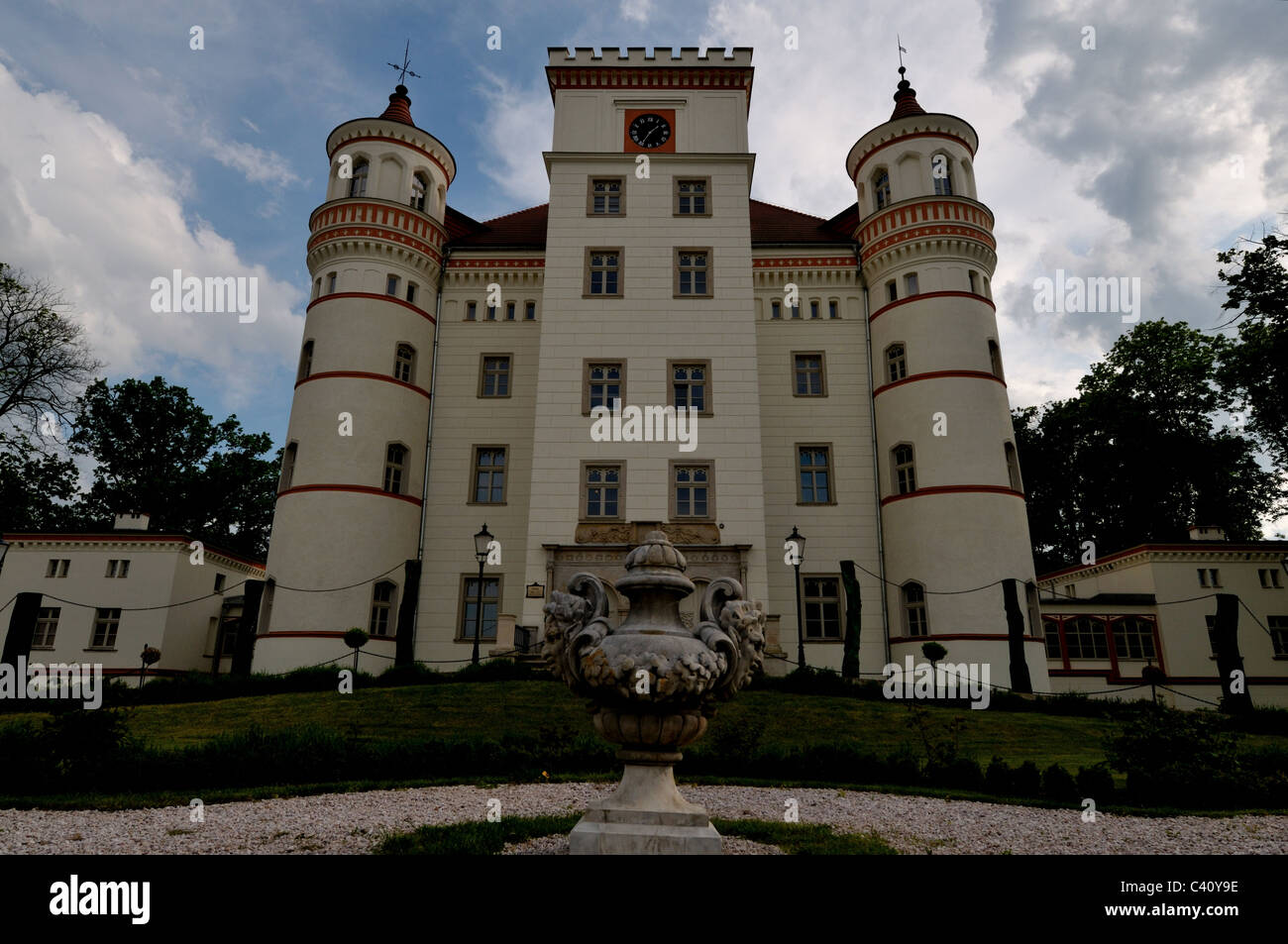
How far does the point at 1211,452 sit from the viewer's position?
3859 cm

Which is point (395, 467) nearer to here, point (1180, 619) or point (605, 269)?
point (605, 269)

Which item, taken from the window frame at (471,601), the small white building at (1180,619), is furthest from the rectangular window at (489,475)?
the small white building at (1180,619)

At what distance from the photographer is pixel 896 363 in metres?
27.2

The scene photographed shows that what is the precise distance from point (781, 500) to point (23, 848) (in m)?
22.7

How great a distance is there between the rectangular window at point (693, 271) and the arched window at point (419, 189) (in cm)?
1001

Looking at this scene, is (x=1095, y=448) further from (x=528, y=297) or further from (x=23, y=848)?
(x=23, y=848)

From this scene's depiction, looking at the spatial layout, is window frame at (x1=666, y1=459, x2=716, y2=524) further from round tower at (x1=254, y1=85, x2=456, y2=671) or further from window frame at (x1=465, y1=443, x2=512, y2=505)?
round tower at (x1=254, y1=85, x2=456, y2=671)

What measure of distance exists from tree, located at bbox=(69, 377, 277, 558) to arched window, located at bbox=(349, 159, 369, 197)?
22481 mm

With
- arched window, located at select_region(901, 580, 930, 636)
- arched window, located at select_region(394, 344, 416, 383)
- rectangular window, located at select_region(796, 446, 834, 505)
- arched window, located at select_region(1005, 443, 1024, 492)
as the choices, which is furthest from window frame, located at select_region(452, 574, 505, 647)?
arched window, located at select_region(1005, 443, 1024, 492)

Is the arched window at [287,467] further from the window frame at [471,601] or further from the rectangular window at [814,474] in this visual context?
the rectangular window at [814,474]

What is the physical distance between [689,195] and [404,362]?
11.8m

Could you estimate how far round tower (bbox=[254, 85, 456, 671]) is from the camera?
79.0 ft
